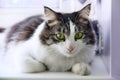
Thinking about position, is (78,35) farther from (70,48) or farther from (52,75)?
(52,75)

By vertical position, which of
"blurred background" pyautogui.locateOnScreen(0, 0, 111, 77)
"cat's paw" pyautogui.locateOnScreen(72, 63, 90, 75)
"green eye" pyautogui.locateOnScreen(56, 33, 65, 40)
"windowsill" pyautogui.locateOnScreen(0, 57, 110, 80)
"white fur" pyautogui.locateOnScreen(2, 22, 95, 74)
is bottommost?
"windowsill" pyautogui.locateOnScreen(0, 57, 110, 80)

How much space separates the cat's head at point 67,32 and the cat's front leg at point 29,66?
0.08 m

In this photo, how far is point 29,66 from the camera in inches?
34.8

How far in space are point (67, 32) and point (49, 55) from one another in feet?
0.40

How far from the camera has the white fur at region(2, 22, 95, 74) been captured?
877mm

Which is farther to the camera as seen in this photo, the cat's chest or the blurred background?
the blurred background

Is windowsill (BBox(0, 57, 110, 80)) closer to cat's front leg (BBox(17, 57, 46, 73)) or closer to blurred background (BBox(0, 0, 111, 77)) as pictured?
cat's front leg (BBox(17, 57, 46, 73))

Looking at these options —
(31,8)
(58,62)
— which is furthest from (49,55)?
(31,8)

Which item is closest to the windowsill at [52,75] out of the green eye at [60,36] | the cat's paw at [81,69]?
the cat's paw at [81,69]

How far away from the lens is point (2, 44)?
3.80 feet

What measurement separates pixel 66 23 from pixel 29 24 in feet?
0.79

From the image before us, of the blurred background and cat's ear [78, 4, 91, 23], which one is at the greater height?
the blurred background

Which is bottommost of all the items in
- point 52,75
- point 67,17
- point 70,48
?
point 52,75

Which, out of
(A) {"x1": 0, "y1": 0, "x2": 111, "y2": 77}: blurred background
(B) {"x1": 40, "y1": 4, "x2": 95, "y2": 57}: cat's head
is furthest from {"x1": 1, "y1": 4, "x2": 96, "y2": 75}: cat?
(A) {"x1": 0, "y1": 0, "x2": 111, "y2": 77}: blurred background
